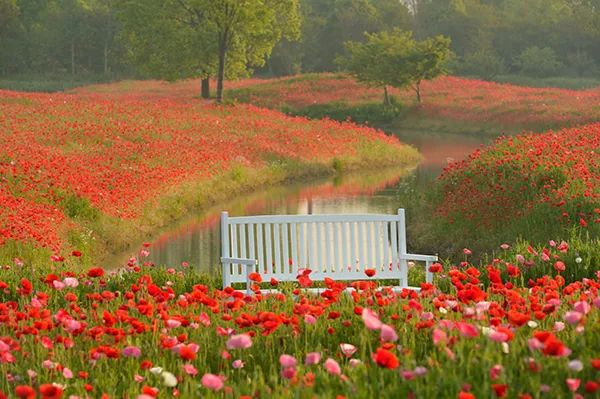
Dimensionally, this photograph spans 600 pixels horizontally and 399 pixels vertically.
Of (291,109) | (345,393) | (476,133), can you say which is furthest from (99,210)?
(291,109)

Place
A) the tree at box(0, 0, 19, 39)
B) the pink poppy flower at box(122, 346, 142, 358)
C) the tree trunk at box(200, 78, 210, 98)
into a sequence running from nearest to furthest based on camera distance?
the pink poppy flower at box(122, 346, 142, 358), the tree trunk at box(200, 78, 210, 98), the tree at box(0, 0, 19, 39)

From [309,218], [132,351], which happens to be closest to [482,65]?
[309,218]

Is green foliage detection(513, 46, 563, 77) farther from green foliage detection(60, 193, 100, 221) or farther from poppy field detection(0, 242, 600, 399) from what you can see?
poppy field detection(0, 242, 600, 399)

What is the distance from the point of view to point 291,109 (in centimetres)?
5262

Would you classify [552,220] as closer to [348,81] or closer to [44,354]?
[44,354]

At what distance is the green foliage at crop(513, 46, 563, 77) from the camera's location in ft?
243

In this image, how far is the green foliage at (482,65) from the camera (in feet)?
240

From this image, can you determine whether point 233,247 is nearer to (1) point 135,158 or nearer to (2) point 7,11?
(1) point 135,158

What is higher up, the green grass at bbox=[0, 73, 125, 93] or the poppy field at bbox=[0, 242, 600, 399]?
the green grass at bbox=[0, 73, 125, 93]

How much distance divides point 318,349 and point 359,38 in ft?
237

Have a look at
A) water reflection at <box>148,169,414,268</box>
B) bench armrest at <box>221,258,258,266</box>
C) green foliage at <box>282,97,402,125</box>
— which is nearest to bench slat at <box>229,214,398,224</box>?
bench armrest at <box>221,258,258,266</box>

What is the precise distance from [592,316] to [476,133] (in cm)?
4009

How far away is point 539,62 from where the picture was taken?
Result: 74562mm

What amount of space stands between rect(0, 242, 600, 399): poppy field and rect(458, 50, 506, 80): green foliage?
66.5 metres
